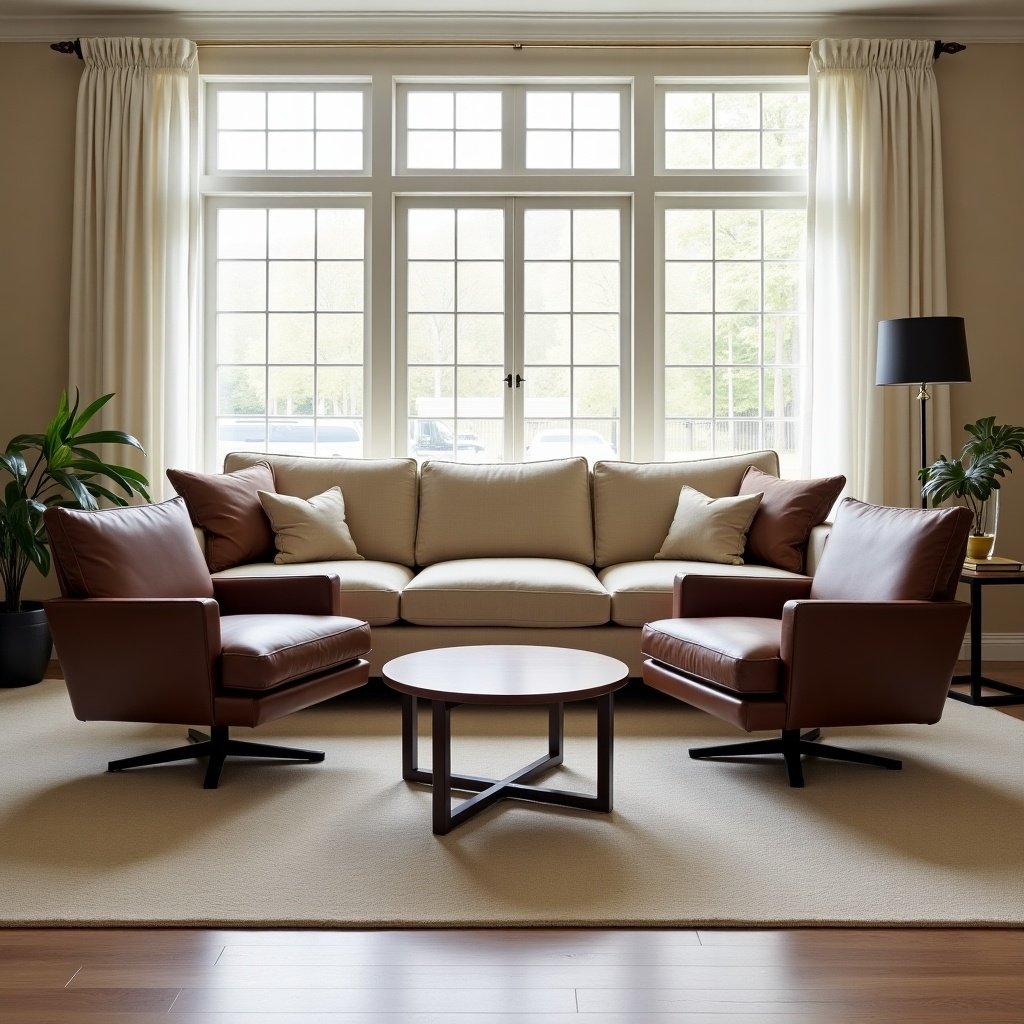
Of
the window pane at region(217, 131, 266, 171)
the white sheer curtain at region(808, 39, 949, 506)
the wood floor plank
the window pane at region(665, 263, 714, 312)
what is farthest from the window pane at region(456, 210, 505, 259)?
the wood floor plank

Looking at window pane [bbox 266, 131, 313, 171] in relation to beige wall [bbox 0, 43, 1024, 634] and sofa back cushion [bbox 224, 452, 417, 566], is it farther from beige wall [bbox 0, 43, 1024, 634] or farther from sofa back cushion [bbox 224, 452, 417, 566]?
sofa back cushion [bbox 224, 452, 417, 566]

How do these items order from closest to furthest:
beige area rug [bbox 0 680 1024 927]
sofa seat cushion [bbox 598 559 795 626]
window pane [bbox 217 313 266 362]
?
beige area rug [bbox 0 680 1024 927] < sofa seat cushion [bbox 598 559 795 626] < window pane [bbox 217 313 266 362]

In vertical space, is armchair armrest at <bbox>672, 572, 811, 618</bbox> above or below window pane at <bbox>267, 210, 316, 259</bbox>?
below

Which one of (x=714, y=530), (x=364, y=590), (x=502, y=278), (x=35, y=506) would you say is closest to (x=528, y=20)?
(x=502, y=278)

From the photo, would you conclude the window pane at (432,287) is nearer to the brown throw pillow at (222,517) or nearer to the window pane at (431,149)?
the window pane at (431,149)

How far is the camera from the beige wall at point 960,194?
4758mm

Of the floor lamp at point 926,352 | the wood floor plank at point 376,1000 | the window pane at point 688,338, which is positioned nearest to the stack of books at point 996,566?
the floor lamp at point 926,352

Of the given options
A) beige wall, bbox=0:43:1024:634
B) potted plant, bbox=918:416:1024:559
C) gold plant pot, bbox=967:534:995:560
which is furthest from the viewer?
beige wall, bbox=0:43:1024:634

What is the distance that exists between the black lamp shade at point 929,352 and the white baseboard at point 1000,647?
152cm

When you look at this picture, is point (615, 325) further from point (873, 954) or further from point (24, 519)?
point (873, 954)

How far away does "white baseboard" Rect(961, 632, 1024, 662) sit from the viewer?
479 cm

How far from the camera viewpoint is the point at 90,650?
283 cm

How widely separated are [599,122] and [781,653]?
326 cm

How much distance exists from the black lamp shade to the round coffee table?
2081 millimetres
